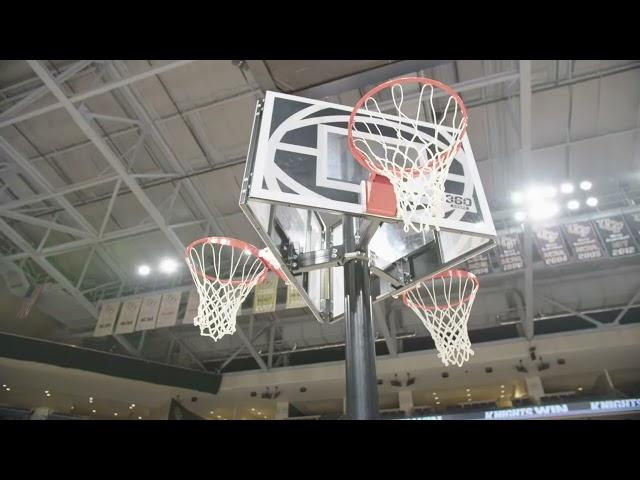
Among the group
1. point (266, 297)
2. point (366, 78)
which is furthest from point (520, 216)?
point (366, 78)

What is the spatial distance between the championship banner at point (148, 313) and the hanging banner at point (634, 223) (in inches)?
402

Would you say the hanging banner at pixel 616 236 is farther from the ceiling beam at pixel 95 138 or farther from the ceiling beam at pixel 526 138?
the ceiling beam at pixel 95 138

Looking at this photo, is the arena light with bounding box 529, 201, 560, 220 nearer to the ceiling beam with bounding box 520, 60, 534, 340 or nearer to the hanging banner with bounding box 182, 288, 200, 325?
the ceiling beam with bounding box 520, 60, 534, 340

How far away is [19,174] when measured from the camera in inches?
384

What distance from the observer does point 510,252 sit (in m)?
8.64

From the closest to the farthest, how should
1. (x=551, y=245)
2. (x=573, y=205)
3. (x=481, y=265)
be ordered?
(x=551, y=245), (x=573, y=205), (x=481, y=265)

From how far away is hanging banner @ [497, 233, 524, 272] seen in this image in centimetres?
853

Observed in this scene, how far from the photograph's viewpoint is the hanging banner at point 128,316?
10.4m

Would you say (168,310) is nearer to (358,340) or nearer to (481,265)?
(481,265)

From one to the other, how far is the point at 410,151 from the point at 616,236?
6.49 meters

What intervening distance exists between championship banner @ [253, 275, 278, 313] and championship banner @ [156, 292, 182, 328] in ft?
6.78
